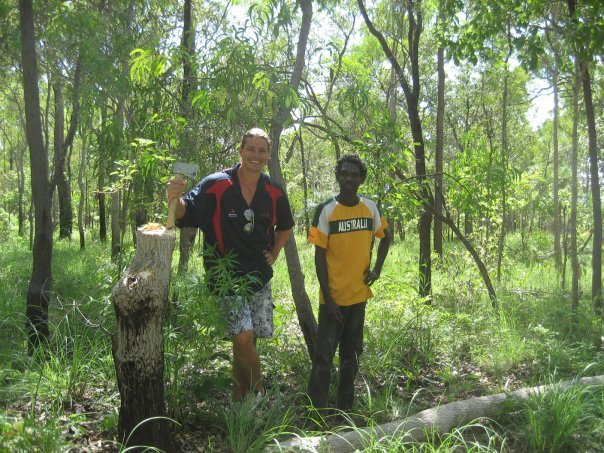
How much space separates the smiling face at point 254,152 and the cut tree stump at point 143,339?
37.0 inches

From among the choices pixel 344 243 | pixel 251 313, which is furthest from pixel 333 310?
pixel 251 313

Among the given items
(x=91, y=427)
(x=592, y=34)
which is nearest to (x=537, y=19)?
(x=592, y=34)

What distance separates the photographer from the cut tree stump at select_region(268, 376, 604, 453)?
2.67 m

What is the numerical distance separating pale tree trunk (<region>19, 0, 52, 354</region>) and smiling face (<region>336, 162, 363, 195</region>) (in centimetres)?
257

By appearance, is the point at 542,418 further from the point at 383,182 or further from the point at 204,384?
the point at 383,182

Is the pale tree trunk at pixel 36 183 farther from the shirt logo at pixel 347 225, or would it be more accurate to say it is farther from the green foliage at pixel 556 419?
the green foliage at pixel 556 419

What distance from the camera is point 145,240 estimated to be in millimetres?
2635

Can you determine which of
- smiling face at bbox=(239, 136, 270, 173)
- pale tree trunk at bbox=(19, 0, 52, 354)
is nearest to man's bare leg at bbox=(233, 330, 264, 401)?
smiling face at bbox=(239, 136, 270, 173)

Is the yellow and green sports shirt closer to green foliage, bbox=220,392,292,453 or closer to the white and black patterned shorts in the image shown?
the white and black patterned shorts

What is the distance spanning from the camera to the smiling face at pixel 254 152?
3.38m

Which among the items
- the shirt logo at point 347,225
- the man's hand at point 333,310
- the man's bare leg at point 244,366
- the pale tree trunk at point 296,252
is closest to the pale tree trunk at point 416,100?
the pale tree trunk at point 296,252

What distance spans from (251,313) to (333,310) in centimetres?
61

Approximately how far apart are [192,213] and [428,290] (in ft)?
13.0

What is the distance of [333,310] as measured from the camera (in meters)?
3.44
